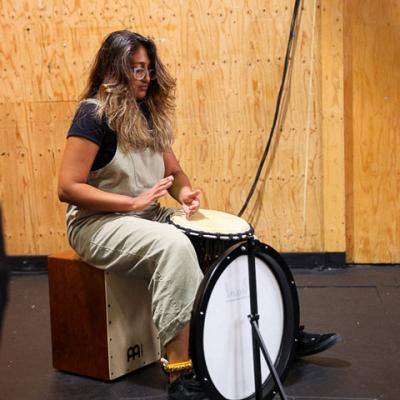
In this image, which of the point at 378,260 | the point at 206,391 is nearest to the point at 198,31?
the point at 378,260

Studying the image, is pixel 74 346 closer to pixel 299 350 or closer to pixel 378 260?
pixel 299 350

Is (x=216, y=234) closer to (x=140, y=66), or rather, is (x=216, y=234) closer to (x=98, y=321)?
(x=98, y=321)

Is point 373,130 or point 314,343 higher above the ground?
point 373,130

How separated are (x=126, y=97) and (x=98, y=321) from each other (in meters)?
0.87

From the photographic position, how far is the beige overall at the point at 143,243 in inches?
97.2

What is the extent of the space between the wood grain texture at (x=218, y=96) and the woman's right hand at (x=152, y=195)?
1.76 m

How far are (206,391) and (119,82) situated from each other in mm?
1226

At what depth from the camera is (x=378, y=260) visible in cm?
445

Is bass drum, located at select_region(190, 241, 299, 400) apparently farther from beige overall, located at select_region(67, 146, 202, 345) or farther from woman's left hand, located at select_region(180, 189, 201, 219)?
woman's left hand, located at select_region(180, 189, 201, 219)

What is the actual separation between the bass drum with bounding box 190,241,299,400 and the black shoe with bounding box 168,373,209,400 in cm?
12

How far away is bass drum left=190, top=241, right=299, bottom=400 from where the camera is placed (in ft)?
7.32

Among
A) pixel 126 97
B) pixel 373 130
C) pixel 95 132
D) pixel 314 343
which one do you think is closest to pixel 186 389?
pixel 314 343
